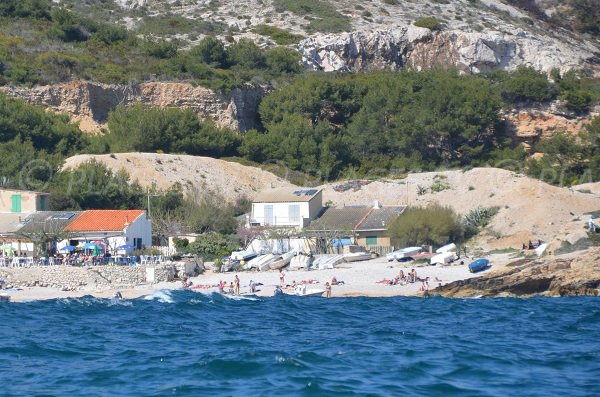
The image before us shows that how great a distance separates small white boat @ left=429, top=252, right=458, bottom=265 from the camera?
138 feet

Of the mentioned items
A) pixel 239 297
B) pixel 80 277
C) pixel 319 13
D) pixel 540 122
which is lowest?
pixel 239 297

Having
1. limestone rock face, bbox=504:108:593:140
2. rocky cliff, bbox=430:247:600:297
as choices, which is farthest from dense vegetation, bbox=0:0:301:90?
rocky cliff, bbox=430:247:600:297

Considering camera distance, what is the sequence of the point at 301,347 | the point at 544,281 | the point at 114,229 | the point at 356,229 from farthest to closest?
the point at 356,229 < the point at 114,229 < the point at 544,281 < the point at 301,347

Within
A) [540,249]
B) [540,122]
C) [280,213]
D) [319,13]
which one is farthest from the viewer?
[319,13]

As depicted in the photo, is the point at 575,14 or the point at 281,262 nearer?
the point at 281,262

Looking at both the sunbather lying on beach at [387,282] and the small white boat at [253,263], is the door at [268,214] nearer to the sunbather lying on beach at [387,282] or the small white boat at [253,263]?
the small white boat at [253,263]

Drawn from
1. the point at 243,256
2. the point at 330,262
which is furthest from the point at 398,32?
the point at 330,262

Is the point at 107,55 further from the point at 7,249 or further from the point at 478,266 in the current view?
the point at 478,266

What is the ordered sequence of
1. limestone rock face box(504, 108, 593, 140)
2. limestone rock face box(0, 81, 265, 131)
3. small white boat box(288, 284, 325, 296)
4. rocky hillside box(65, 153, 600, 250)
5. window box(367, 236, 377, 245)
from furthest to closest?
limestone rock face box(504, 108, 593, 140), limestone rock face box(0, 81, 265, 131), window box(367, 236, 377, 245), rocky hillside box(65, 153, 600, 250), small white boat box(288, 284, 325, 296)

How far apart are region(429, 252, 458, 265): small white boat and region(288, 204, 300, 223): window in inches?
387

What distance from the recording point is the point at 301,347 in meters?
26.1

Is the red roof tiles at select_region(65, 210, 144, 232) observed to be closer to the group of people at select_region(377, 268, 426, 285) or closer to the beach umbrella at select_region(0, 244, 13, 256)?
the beach umbrella at select_region(0, 244, 13, 256)

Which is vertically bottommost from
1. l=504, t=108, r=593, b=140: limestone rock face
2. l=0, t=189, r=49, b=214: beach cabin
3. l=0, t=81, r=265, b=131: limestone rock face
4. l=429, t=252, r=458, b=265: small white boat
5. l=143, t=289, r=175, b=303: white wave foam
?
l=143, t=289, r=175, b=303: white wave foam

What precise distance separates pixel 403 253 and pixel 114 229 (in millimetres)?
11136
